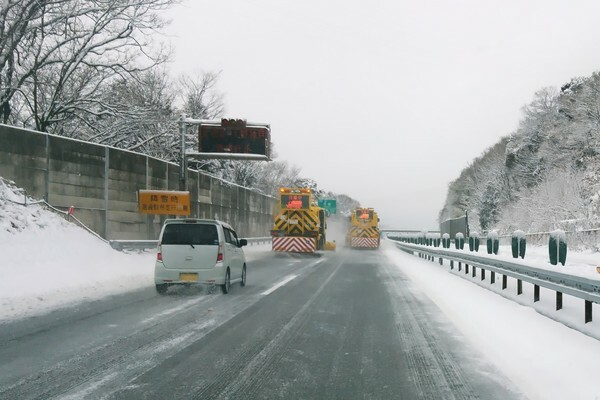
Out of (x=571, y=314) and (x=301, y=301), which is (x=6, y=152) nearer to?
(x=301, y=301)

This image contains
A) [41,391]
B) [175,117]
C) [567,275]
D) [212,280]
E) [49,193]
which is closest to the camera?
[41,391]

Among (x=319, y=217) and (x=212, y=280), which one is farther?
(x=319, y=217)

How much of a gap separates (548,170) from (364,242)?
2383cm

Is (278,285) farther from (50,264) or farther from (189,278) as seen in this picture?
(50,264)

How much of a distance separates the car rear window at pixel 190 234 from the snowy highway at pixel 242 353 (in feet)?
5.35

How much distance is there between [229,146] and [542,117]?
54.4 meters

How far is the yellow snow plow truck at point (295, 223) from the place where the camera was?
31906mm

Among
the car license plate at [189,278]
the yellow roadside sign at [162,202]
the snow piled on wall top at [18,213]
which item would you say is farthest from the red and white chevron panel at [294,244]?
the car license plate at [189,278]

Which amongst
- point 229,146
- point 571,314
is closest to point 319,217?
point 229,146

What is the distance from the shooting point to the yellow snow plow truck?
3191 cm

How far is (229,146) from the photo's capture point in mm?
28609

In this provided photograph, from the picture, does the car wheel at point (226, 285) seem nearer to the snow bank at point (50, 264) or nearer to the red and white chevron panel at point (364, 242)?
the snow bank at point (50, 264)

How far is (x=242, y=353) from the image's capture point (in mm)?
6484

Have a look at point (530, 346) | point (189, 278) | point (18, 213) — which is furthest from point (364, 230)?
point (530, 346)
